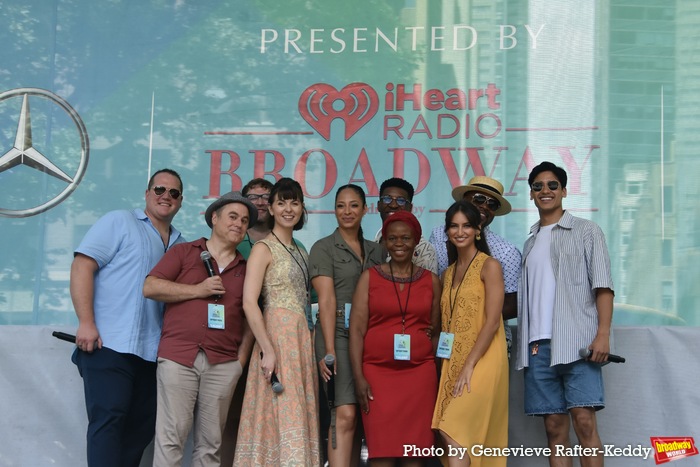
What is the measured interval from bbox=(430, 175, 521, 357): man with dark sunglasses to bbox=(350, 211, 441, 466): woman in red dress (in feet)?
1.31

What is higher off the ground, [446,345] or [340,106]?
[340,106]

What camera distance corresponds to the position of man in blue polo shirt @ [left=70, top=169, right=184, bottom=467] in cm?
379

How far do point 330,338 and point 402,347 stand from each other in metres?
0.31

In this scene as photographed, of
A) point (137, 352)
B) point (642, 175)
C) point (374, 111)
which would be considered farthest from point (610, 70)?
point (137, 352)

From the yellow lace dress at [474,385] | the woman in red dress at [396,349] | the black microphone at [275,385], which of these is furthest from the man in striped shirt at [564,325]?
the black microphone at [275,385]

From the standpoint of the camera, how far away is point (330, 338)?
12.5ft

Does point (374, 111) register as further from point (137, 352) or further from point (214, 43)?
point (137, 352)

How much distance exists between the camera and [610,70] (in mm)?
5543

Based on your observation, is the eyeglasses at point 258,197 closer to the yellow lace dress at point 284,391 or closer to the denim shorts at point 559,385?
the yellow lace dress at point 284,391

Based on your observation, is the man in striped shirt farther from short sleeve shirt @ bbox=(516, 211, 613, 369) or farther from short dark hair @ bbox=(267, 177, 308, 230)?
short dark hair @ bbox=(267, 177, 308, 230)

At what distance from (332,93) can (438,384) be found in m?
2.51

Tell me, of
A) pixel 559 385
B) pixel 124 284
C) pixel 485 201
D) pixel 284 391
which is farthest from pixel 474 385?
pixel 124 284

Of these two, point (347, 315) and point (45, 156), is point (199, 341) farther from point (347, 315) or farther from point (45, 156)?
point (45, 156)

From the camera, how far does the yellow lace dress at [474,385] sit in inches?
142
